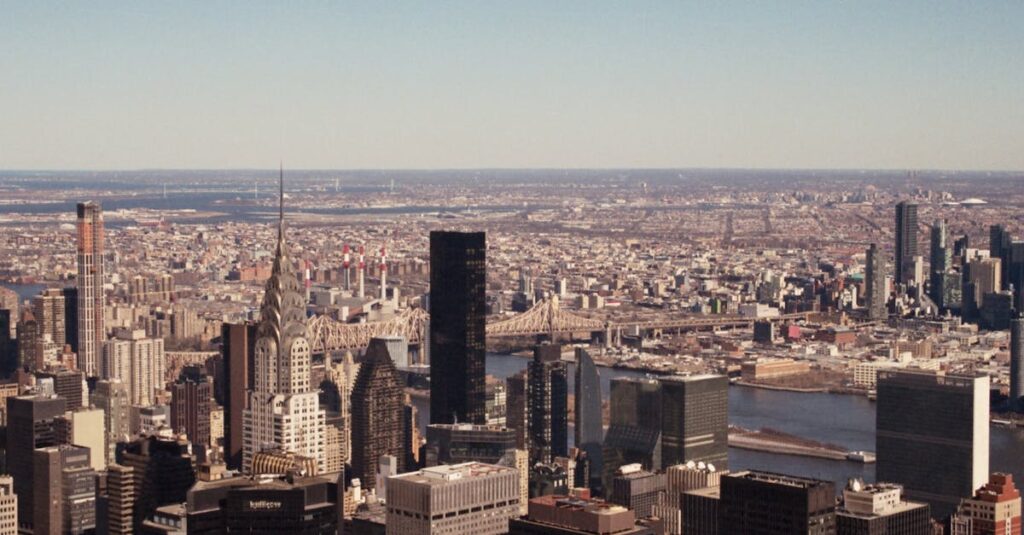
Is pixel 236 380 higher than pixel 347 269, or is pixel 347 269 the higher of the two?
pixel 236 380

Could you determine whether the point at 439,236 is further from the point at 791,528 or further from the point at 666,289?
the point at 666,289

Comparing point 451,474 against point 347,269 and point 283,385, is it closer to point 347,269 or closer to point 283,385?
point 283,385

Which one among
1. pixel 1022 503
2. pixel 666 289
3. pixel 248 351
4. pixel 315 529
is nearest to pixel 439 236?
pixel 248 351

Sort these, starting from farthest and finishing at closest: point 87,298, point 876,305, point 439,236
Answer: point 876,305, point 87,298, point 439,236

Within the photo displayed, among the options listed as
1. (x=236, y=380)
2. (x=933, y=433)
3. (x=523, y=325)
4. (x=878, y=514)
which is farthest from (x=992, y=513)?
(x=523, y=325)

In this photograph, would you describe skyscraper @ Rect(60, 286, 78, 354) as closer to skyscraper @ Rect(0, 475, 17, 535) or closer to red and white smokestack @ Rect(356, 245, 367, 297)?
red and white smokestack @ Rect(356, 245, 367, 297)

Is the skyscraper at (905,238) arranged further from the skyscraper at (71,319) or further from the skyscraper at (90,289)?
the skyscraper at (71,319)

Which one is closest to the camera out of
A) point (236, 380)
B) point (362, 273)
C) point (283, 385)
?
point (283, 385)
